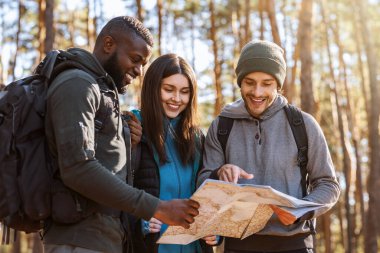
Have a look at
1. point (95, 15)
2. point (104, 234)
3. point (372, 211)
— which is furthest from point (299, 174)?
point (95, 15)

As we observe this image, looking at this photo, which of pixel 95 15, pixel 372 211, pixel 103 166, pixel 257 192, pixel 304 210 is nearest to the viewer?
pixel 103 166

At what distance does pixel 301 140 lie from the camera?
4059 mm

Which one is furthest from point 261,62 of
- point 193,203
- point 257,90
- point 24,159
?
point 24,159

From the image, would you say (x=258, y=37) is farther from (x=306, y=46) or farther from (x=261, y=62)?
(x=261, y=62)

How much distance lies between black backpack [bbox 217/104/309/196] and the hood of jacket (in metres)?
0.04

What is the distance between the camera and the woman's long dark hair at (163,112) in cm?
440

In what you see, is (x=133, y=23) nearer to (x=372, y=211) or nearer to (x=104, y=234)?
(x=104, y=234)

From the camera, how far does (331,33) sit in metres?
27.8

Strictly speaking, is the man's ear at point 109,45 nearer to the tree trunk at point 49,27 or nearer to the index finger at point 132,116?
the index finger at point 132,116

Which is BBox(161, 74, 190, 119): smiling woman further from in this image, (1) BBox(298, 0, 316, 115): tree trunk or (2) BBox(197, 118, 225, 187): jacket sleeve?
(1) BBox(298, 0, 316, 115): tree trunk

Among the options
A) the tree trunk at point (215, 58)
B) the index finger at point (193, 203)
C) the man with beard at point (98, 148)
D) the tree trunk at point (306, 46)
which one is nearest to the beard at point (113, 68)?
the man with beard at point (98, 148)

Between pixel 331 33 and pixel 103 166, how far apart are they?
1030 inches

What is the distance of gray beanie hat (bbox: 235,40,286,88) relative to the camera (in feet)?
13.7

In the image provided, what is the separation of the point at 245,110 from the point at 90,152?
159 centimetres
